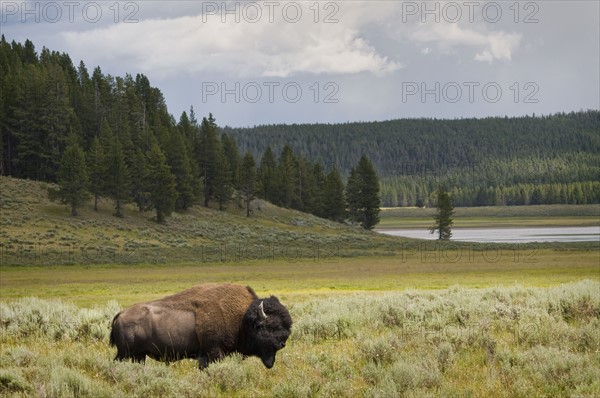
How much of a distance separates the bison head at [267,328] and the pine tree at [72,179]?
65.2 meters

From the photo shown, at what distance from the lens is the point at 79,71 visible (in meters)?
110

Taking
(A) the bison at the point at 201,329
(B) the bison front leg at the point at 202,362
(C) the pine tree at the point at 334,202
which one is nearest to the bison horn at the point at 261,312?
(A) the bison at the point at 201,329

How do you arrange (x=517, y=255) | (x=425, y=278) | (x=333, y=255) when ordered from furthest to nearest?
(x=333, y=255) < (x=517, y=255) < (x=425, y=278)

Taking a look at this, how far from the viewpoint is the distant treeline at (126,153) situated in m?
77.1

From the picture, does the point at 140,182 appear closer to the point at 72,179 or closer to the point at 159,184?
the point at 159,184

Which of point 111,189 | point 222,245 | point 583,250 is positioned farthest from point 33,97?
point 583,250

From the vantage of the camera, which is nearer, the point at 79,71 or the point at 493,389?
the point at 493,389

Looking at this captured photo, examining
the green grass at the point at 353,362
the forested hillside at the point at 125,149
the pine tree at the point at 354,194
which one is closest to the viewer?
the green grass at the point at 353,362

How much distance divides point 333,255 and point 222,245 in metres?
13.7

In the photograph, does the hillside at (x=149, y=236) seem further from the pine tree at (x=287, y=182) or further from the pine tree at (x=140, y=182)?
the pine tree at (x=287, y=182)

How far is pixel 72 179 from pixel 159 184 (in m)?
12.4

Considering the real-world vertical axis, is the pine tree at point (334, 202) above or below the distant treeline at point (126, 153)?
below

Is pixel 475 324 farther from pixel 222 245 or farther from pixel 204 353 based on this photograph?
pixel 222 245

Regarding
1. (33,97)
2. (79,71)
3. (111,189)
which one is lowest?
(111,189)
